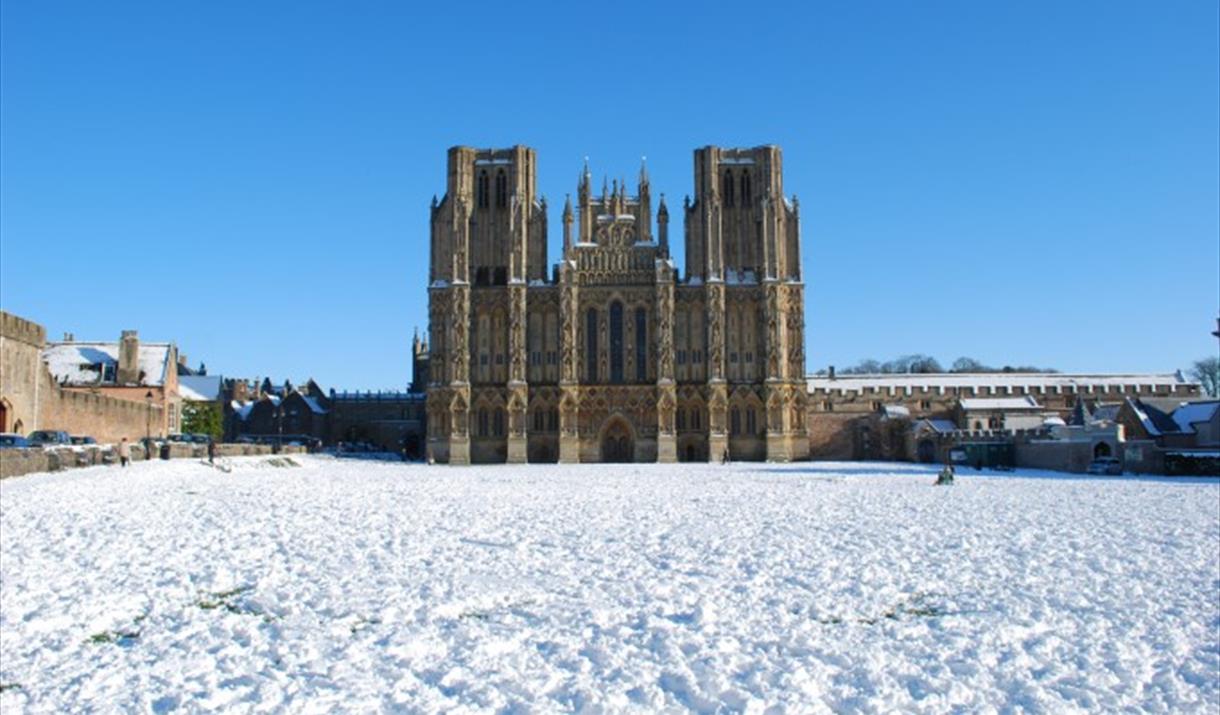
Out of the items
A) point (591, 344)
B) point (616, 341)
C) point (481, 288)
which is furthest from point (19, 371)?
point (616, 341)

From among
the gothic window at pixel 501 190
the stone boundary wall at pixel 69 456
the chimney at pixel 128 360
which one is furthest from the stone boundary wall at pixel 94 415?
the gothic window at pixel 501 190

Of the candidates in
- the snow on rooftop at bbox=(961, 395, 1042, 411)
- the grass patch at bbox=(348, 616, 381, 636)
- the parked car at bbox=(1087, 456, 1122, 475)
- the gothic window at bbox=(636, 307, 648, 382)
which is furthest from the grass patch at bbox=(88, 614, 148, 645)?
the snow on rooftop at bbox=(961, 395, 1042, 411)

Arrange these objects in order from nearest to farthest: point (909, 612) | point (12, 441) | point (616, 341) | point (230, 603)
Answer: point (909, 612) < point (230, 603) < point (12, 441) < point (616, 341)

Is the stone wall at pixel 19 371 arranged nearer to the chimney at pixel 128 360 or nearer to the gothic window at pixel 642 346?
the chimney at pixel 128 360

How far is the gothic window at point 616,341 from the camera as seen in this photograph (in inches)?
2969

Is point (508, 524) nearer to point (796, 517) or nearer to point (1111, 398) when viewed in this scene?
point (796, 517)

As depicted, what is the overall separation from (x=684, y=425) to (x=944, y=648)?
6302cm

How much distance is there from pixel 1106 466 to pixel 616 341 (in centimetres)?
3656

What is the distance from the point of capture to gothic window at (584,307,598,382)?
7536cm

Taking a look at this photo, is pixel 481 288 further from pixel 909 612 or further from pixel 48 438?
pixel 909 612

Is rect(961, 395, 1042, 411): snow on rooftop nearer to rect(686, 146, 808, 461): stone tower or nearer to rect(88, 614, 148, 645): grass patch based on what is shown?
rect(686, 146, 808, 461): stone tower

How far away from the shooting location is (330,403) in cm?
10194

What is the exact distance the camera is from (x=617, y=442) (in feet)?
248

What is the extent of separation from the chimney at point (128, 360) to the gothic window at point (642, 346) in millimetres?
33579
